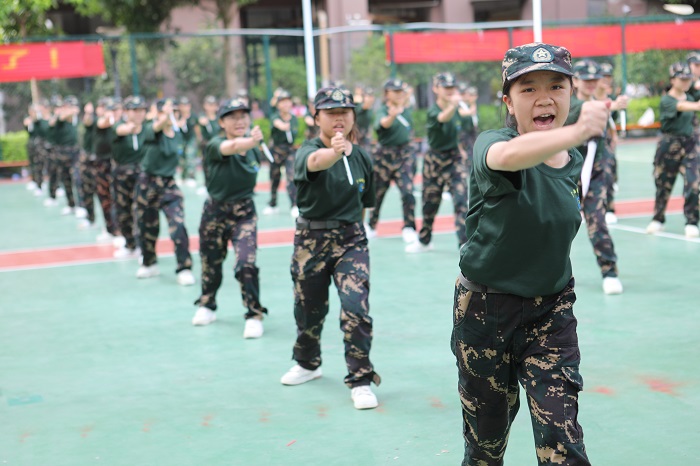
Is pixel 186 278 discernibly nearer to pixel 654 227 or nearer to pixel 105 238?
pixel 105 238

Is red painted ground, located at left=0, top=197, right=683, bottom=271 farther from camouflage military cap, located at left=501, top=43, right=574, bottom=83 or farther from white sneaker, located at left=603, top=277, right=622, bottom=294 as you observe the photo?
camouflage military cap, located at left=501, top=43, right=574, bottom=83

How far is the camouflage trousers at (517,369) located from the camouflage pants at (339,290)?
6.96 ft

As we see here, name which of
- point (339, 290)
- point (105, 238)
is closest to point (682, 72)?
point (339, 290)

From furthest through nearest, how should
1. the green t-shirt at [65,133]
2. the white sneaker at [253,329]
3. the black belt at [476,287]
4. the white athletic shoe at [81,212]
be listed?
1. the green t-shirt at [65,133]
2. the white athletic shoe at [81,212]
3. the white sneaker at [253,329]
4. the black belt at [476,287]

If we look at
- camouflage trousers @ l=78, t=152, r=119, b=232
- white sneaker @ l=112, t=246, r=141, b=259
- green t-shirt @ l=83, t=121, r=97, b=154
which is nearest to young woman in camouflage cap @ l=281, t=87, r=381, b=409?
white sneaker @ l=112, t=246, r=141, b=259

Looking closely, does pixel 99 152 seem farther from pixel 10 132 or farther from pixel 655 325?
pixel 10 132

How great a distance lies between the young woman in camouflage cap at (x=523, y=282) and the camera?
361 cm

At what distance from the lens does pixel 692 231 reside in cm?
1178

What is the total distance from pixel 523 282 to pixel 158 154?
7813 millimetres

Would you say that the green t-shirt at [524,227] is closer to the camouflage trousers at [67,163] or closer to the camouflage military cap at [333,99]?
the camouflage military cap at [333,99]

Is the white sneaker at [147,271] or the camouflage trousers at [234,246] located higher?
the camouflage trousers at [234,246]

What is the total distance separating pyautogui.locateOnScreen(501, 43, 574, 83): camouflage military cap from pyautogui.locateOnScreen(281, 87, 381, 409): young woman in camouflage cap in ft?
8.02

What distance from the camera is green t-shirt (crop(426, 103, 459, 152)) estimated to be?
11797 millimetres

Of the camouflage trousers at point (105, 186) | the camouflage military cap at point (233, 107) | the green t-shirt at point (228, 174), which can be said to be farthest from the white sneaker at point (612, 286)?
the camouflage trousers at point (105, 186)
